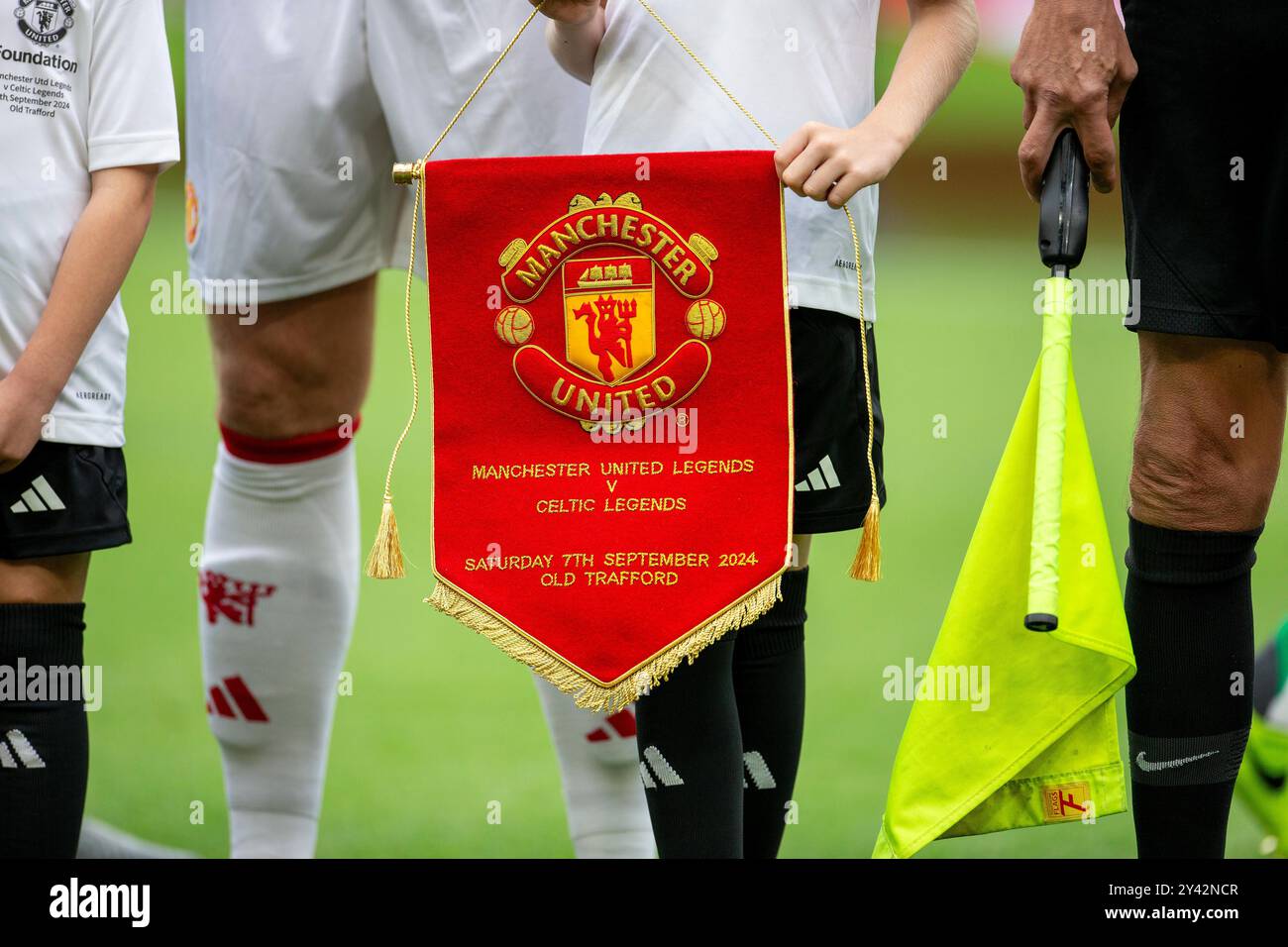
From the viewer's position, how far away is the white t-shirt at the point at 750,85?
159cm

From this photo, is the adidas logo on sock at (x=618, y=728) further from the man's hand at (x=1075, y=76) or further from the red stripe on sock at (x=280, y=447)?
the man's hand at (x=1075, y=76)

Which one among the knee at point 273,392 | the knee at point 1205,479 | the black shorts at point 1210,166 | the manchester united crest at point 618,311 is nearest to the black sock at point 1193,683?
the knee at point 1205,479

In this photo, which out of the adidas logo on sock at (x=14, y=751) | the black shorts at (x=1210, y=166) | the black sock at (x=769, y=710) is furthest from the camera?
the black sock at (x=769, y=710)

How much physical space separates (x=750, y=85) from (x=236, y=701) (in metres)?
0.91

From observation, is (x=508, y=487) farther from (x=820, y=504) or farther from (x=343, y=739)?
(x=343, y=739)

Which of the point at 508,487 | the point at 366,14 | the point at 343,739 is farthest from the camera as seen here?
the point at 343,739

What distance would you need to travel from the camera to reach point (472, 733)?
2.62 meters

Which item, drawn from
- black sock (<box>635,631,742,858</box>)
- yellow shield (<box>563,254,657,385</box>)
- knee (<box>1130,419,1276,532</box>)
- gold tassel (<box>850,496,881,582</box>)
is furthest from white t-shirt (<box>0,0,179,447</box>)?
knee (<box>1130,419,1276,532</box>)

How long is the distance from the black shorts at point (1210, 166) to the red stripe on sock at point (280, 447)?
90 centimetres

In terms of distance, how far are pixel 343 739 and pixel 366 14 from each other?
1.15 m

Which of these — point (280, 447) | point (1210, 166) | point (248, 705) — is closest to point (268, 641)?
point (248, 705)

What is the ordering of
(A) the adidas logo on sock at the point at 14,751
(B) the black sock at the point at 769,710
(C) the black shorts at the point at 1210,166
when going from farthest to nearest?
(B) the black sock at the point at 769,710 < (A) the adidas logo on sock at the point at 14,751 < (C) the black shorts at the point at 1210,166
